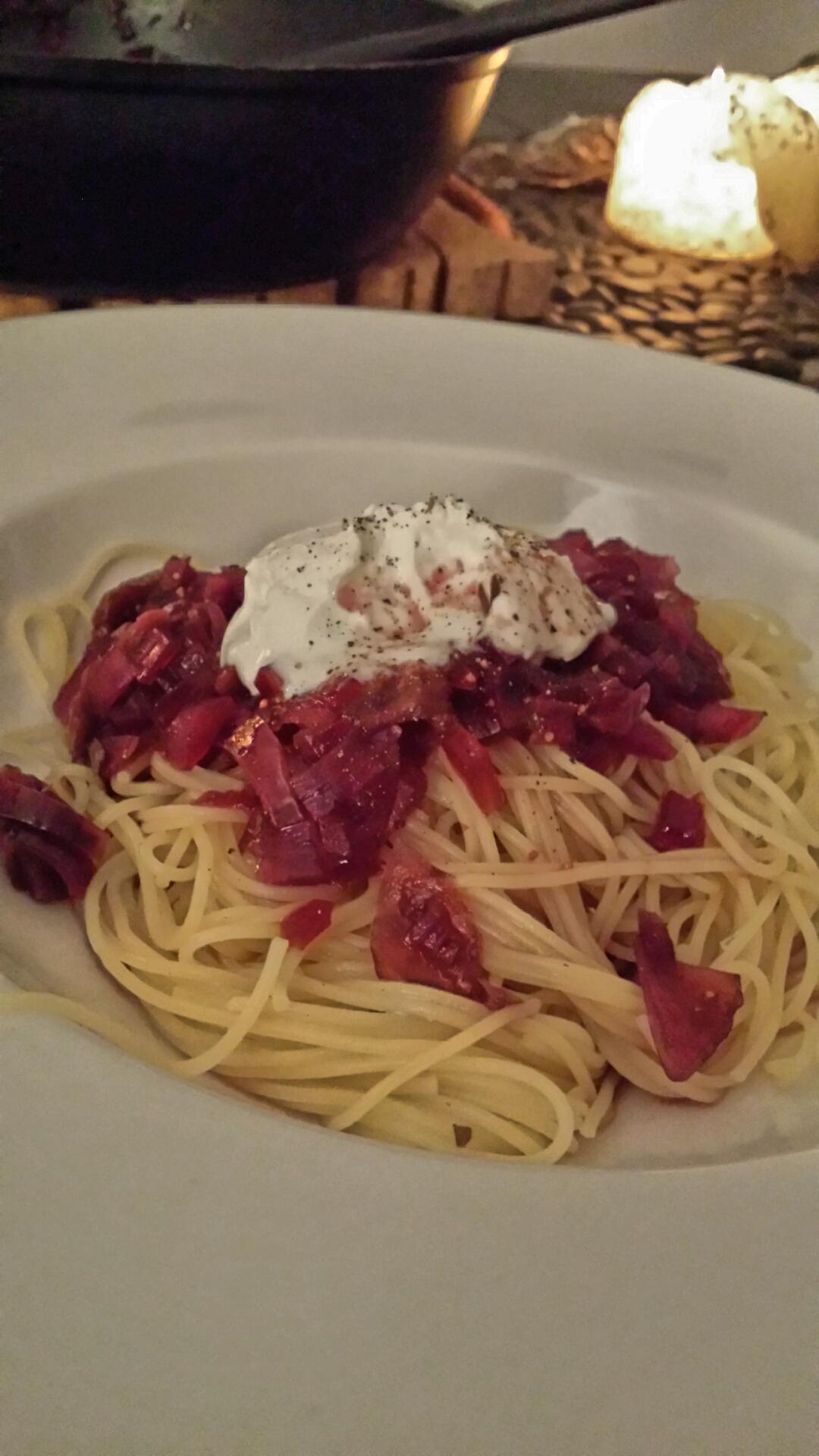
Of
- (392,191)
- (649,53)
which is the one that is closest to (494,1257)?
(392,191)

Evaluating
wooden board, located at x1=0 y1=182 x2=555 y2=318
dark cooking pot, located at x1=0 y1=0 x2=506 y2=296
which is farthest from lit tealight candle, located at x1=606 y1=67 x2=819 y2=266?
dark cooking pot, located at x1=0 y1=0 x2=506 y2=296

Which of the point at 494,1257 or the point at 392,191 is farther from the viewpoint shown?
the point at 392,191

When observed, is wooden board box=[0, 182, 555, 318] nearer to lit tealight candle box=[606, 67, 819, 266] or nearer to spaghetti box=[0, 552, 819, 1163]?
lit tealight candle box=[606, 67, 819, 266]

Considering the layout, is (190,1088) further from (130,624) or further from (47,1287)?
(130,624)

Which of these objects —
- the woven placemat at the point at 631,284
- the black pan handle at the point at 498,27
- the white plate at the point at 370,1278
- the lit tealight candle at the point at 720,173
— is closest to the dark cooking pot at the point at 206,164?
the black pan handle at the point at 498,27

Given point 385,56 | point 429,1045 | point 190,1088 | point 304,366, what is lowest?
point 429,1045
